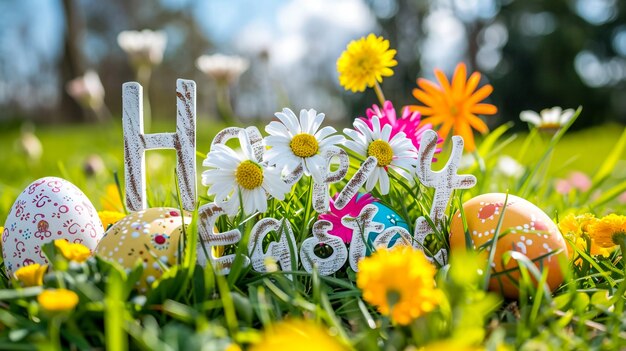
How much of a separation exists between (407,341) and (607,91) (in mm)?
11347

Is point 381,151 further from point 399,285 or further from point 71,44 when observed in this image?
point 71,44

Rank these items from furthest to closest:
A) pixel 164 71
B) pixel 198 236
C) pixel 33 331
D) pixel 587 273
→ 1. pixel 164 71
2. pixel 587 273
3. pixel 198 236
4. pixel 33 331

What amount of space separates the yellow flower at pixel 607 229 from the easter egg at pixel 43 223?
3.20 ft

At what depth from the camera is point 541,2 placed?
34.4 feet

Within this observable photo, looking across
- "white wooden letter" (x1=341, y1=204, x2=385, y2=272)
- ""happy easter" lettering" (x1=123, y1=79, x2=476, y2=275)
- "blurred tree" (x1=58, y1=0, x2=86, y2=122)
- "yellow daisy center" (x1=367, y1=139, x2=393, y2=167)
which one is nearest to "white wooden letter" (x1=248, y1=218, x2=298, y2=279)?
""happy easter" lettering" (x1=123, y1=79, x2=476, y2=275)

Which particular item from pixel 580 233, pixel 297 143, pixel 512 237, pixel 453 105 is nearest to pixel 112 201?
pixel 297 143

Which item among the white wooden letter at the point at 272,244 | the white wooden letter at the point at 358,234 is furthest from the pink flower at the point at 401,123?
the white wooden letter at the point at 272,244

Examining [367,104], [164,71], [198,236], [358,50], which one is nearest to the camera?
[198,236]

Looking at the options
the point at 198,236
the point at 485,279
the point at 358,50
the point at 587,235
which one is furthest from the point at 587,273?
the point at 198,236

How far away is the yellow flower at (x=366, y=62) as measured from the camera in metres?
1.18

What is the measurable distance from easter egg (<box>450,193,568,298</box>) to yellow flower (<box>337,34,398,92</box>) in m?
0.36

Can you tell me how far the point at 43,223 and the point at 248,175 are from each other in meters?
0.39

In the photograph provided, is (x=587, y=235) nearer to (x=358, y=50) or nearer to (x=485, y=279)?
(x=485, y=279)

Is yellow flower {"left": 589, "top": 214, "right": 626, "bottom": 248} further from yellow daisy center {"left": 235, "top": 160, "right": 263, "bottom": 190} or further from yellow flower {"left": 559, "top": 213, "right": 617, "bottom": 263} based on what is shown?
yellow daisy center {"left": 235, "top": 160, "right": 263, "bottom": 190}
